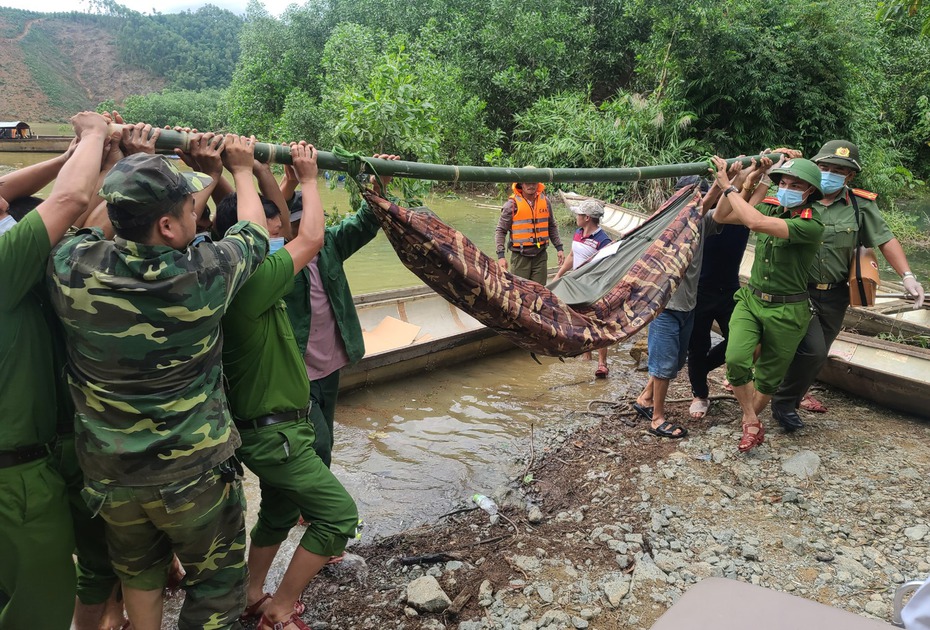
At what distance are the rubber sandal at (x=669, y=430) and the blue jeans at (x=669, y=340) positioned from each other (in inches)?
15.9

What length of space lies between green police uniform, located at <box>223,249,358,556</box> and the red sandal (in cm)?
292

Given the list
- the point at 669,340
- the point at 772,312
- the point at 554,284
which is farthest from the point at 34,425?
the point at 772,312

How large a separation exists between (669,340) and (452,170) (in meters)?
2.33

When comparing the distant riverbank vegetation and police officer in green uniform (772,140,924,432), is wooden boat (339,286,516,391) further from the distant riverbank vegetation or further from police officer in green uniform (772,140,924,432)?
the distant riverbank vegetation

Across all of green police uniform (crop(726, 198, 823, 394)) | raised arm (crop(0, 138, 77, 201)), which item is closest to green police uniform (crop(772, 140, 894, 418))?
green police uniform (crop(726, 198, 823, 394))

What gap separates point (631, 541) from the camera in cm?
327

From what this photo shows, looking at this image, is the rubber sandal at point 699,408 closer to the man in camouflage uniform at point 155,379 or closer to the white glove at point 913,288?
the white glove at point 913,288

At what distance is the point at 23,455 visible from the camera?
184 centimetres

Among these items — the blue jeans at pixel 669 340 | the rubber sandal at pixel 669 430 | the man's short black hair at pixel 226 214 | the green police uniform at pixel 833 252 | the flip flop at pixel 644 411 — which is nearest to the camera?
the man's short black hair at pixel 226 214

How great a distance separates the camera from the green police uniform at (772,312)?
3830 mm

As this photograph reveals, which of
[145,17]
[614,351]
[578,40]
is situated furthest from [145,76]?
[614,351]

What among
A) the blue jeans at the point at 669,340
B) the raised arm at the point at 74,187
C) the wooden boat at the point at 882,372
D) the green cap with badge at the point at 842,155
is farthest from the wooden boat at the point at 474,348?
the raised arm at the point at 74,187

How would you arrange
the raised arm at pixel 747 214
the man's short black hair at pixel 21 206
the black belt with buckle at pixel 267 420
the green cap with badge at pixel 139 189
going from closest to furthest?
the green cap with badge at pixel 139 189 → the man's short black hair at pixel 21 206 → the black belt with buckle at pixel 267 420 → the raised arm at pixel 747 214

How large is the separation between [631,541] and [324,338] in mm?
1960
